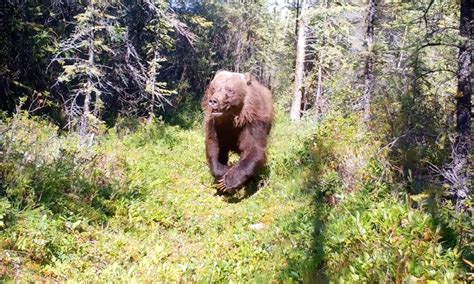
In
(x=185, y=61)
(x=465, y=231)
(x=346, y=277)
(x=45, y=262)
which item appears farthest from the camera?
(x=185, y=61)

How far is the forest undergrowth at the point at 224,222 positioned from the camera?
415 cm

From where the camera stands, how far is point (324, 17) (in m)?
23.7

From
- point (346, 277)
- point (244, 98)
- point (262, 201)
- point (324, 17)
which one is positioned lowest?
point (262, 201)

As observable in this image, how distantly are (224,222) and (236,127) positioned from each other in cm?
241

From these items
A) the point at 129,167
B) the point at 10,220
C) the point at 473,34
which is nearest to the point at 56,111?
the point at 129,167

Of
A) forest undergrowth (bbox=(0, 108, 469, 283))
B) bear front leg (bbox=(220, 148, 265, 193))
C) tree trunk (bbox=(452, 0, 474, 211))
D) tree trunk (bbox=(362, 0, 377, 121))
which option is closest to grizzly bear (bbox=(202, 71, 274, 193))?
bear front leg (bbox=(220, 148, 265, 193))

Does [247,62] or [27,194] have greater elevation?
[247,62]

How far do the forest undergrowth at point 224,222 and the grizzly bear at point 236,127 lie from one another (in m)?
0.44

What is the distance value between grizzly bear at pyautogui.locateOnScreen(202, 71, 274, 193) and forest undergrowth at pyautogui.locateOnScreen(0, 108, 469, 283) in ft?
1.45

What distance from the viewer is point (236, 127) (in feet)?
28.4

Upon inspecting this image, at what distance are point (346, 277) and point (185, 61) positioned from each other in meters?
20.9

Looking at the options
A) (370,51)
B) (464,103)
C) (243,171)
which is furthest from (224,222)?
(370,51)

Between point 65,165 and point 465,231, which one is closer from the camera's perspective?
point 465,231

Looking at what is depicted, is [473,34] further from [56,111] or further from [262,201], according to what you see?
[56,111]
